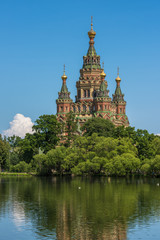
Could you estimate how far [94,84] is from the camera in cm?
11862

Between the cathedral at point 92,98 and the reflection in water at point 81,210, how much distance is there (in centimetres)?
6310

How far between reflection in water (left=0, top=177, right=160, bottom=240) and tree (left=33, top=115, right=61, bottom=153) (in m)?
39.0

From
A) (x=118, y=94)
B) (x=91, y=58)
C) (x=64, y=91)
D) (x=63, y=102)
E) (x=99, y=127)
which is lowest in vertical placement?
(x=99, y=127)

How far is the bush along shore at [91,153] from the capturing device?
7131cm

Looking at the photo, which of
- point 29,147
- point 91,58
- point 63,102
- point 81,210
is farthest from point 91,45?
point 81,210

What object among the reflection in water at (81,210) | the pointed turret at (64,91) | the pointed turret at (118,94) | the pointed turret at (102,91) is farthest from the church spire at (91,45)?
the reflection in water at (81,210)

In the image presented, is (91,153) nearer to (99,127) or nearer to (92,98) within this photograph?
(99,127)

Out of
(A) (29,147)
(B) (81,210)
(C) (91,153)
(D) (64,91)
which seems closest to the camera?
(B) (81,210)

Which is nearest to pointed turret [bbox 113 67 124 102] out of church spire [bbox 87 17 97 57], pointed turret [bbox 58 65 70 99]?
church spire [bbox 87 17 97 57]

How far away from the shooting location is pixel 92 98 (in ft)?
385

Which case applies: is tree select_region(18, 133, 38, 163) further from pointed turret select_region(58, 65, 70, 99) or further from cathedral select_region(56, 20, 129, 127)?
Result: pointed turret select_region(58, 65, 70, 99)

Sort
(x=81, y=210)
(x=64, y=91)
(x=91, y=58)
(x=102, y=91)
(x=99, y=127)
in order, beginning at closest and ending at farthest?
(x=81, y=210)
(x=99, y=127)
(x=102, y=91)
(x=64, y=91)
(x=91, y=58)

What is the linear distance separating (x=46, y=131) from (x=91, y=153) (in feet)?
62.5

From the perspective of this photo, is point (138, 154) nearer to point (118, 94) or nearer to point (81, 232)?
Result: point (118, 94)
